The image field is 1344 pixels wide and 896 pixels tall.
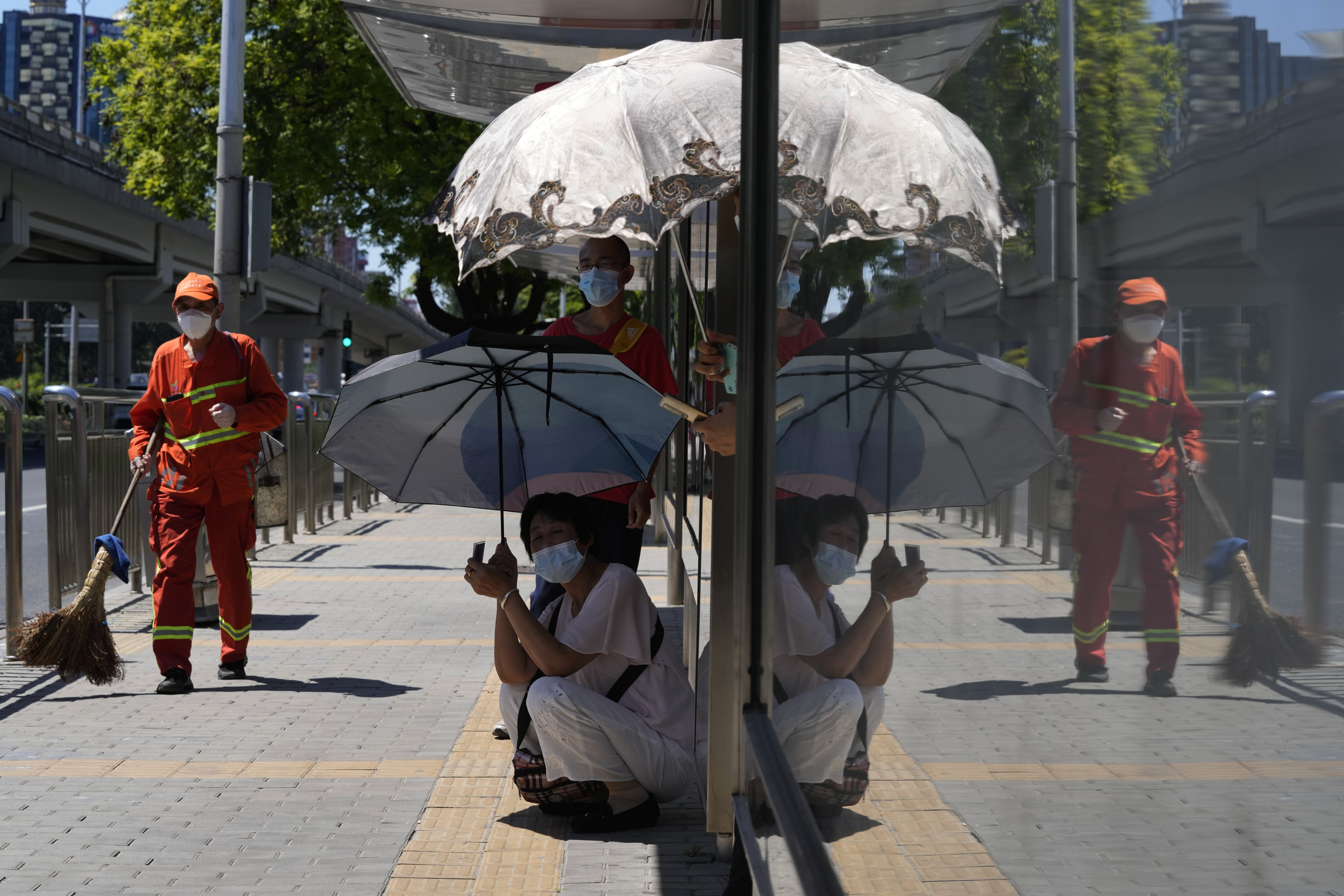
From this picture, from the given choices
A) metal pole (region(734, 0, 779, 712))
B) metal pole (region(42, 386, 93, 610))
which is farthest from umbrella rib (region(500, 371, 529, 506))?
metal pole (region(42, 386, 93, 610))

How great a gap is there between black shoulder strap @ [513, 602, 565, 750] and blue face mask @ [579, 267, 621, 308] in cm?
114

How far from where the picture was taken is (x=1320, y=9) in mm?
690

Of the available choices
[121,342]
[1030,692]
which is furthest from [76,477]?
[121,342]

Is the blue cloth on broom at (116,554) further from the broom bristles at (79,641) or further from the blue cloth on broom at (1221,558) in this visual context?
the blue cloth on broom at (1221,558)

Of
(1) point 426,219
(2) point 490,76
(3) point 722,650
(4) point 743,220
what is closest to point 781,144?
(4) point 743,220

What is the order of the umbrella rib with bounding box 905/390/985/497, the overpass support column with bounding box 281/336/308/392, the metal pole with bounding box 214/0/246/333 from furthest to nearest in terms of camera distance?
the overpass support column with bounding box 281/336/308/392 → the metal pole with bounding box 214/0/246/333 → the umbrella rib with bounding box 905/390/985/497

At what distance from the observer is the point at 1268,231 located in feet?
2.32

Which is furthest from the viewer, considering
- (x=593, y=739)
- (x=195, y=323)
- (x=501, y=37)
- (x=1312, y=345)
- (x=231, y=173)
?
(x=231, y=173)

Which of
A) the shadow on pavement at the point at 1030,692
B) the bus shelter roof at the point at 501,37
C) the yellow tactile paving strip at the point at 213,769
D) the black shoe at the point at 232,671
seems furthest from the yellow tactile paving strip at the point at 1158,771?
the black shoe at the point at 232,671

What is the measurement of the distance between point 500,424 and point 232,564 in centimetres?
223

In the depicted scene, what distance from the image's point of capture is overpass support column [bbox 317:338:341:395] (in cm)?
6356

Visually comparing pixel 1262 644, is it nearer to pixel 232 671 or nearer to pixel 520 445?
pixel 520 445

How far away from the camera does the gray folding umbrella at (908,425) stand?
1363 mm

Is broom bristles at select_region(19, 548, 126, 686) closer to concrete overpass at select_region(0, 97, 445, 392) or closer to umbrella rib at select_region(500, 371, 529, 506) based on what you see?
umbrella rib at select_region(500, 371, 529, 506)
